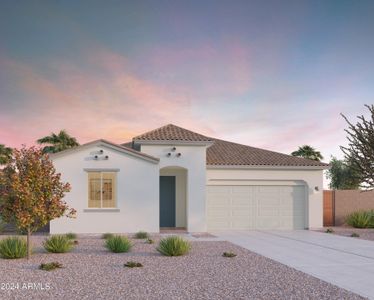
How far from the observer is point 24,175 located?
41.6 ft

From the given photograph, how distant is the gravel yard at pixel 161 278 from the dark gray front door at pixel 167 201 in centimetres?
890

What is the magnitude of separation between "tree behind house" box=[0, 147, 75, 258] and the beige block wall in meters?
17.4

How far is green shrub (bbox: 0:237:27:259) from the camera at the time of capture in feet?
41.5

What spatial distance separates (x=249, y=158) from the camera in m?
23.8

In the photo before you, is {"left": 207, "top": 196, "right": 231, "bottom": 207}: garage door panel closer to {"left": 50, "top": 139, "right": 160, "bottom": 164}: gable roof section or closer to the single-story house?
Answer: the single-story house

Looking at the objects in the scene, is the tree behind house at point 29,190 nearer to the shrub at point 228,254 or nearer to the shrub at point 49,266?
the shrub at point 49,266

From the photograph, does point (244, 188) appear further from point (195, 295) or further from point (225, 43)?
point (195, 295)

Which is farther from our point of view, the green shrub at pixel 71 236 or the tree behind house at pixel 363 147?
the tree behind house at pixel 363 147

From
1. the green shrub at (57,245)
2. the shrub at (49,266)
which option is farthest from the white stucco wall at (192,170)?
the shrub at (49,266)

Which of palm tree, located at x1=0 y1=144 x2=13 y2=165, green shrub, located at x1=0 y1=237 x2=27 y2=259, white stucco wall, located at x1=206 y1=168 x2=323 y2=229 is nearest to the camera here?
green shrub, located at x1=0 y1=237 x2=27 y2=259

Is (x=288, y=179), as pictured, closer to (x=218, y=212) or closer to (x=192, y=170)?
(x=218, y=212)

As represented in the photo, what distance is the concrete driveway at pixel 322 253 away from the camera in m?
10.3

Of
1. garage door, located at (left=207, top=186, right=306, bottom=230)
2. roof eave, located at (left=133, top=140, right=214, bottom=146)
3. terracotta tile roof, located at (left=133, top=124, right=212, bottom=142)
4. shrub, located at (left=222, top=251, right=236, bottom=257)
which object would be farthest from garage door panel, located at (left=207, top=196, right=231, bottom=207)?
shrub, located at (left=222, top=251, right=236, bottom=257)

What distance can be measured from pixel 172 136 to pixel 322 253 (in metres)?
9.66
